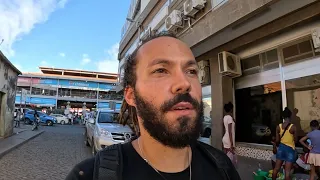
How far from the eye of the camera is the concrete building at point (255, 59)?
613 cm

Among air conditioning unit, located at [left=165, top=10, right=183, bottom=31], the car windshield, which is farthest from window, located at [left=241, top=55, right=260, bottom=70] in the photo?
the car windshield

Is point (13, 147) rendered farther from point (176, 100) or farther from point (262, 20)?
point (176, 100)

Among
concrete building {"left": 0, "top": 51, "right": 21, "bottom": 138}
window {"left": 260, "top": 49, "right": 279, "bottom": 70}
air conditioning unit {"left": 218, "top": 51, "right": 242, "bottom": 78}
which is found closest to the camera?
window {"left": 260, "top": 49, "right": 279, "bottom": 70}

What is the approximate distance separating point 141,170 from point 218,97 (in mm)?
7998

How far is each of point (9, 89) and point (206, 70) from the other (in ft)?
35.9

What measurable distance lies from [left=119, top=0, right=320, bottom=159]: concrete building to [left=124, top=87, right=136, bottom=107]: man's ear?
4837 millimetres

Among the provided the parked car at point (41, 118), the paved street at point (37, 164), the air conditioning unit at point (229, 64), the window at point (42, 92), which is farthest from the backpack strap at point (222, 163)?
the window at point (42, 92)

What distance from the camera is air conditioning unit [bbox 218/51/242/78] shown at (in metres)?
8.39

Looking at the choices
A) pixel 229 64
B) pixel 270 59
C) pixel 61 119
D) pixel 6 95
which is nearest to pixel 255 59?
pixel 270 59

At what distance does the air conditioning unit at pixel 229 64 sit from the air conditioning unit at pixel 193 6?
173 centimetres

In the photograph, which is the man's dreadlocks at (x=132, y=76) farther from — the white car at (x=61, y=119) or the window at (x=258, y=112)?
the white car at (x=61, y=119)

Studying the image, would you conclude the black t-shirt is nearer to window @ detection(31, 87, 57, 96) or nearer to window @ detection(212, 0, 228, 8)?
window @ detection(212, 0, 228, 8)

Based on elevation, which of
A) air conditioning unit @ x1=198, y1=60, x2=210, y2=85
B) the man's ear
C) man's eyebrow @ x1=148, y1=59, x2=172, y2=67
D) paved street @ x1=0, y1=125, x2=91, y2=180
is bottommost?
paved street @ x1=0, y1=125, x2=91, y2=180

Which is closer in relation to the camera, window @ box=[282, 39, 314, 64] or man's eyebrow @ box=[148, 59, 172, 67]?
man's eyebrow @ box=[148, 59, 172, 67]
